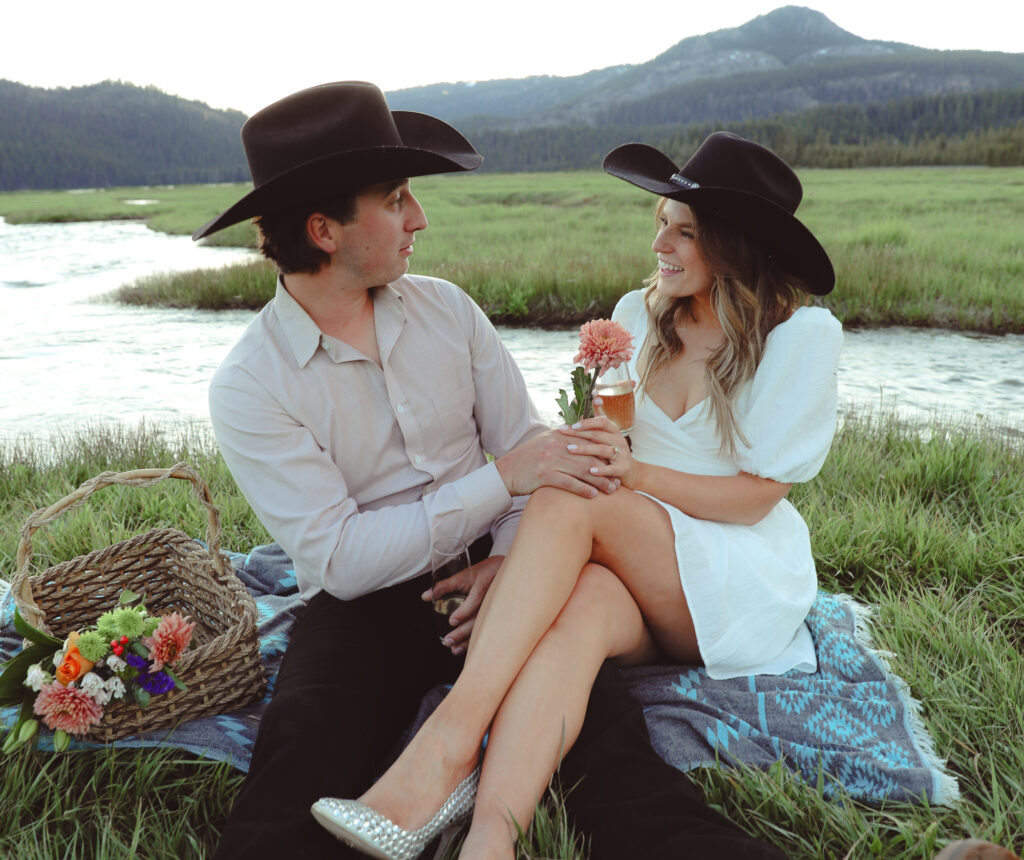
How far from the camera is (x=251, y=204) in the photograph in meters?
2.24

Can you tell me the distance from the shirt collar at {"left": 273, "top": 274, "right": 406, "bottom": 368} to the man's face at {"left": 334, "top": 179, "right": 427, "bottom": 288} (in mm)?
151

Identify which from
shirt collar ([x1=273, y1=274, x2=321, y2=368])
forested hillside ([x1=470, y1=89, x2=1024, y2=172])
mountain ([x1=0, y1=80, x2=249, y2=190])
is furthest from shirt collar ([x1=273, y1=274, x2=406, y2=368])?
mountain ([x1=0, y1=80, x2=249, y2=190])

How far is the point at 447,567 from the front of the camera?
7.43ft

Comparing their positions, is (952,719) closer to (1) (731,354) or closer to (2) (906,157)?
(1) (731,354)

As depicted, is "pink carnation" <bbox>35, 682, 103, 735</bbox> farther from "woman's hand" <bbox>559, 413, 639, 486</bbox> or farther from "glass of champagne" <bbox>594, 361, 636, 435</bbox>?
"glass of champagne" <bbox>594, 361, 636, 435</bbox>

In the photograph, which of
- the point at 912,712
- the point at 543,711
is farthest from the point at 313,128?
the point at 912,712

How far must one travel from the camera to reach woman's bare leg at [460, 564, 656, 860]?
1.71 metres

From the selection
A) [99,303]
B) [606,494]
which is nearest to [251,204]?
[606,494]

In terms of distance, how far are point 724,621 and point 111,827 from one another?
1.68 meters

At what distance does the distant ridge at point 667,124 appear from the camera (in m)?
60.7

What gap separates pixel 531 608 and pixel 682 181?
1445 millimetres

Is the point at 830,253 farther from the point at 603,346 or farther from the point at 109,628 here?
the point at 109,628

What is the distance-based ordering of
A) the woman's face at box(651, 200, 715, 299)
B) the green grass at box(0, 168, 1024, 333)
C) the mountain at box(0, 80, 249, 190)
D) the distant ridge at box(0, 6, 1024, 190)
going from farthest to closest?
the mountain at box(0, 80, 249, 190), the distant ridge at box(0, 6, 1024, 190), the green grass at box(0, 168, 1024, 333), the woman's face at box(651, 200, 715, 299)

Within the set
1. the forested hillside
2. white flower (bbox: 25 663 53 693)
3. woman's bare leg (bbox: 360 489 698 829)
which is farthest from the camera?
the forested hillside
